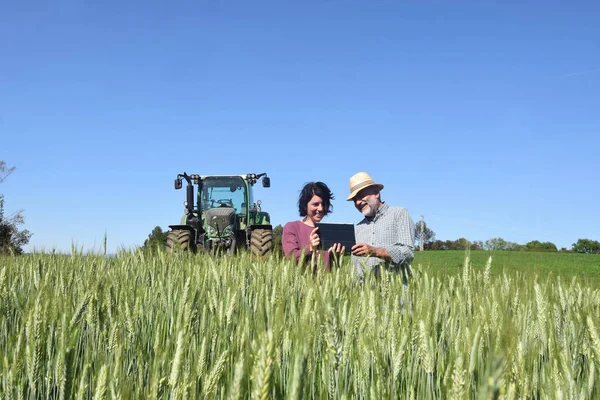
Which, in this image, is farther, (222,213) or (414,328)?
(222,213)

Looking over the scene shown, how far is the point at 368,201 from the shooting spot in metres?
4.05

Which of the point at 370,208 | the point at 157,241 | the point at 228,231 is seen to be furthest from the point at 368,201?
the point at 228,231

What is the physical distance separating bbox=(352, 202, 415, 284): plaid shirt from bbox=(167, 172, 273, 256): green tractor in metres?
5.62

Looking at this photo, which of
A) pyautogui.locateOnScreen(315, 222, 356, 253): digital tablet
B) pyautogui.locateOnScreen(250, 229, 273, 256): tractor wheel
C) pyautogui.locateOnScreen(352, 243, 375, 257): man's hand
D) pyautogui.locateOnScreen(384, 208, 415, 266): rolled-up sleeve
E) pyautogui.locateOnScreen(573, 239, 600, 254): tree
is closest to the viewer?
pyautogui.locateOnScreen(352, 243, 375, 257): man's hand

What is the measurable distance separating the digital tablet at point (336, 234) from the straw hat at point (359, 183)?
277 mm

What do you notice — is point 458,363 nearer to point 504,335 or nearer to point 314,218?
point 504,335

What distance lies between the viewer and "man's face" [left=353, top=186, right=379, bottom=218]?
159 inches

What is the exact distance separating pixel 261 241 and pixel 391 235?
612 cm

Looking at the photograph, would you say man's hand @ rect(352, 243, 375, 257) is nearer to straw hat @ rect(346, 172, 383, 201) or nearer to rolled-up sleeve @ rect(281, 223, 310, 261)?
straw hat @ rect(346, 172, 383, 201)

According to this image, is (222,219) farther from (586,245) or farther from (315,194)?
(586,245)

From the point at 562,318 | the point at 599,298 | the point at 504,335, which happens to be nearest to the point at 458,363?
the point at 504,335

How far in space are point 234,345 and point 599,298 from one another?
234 cm

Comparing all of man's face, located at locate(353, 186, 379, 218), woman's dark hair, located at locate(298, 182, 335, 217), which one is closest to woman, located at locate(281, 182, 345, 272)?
woman's dark hair, located at locate(298, 182, 335, 217)

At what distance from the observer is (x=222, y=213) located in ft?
33.9
